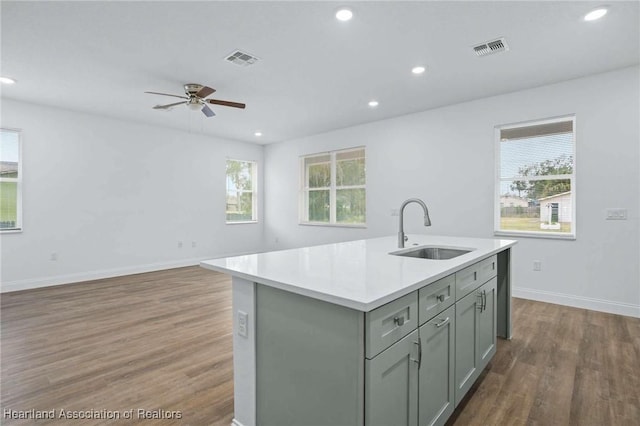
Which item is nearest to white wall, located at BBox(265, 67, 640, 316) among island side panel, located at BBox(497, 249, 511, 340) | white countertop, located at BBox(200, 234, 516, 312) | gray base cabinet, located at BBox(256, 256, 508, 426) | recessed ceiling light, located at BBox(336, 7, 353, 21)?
island side panel, located at BBox(497, 249, 511, 340)

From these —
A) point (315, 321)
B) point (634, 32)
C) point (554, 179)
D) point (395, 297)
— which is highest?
point (634, 32)

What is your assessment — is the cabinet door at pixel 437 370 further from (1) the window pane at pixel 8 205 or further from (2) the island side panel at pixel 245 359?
(1) the window pane at pixel 8 205

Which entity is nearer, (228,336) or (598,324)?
(228,336)

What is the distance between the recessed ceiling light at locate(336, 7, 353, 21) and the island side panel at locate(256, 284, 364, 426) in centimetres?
216

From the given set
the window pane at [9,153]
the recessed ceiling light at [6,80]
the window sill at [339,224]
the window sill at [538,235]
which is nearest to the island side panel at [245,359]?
the window sill at [538,235]

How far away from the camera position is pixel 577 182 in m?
3.83

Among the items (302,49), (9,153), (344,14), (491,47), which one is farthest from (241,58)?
(9,153)

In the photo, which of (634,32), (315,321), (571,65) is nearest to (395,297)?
(315,321)

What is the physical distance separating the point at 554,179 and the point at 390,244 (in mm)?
2867

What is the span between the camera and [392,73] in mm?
3652

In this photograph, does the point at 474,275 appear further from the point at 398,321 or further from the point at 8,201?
the point at 8,201

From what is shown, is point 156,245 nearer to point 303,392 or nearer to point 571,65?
point 303,392

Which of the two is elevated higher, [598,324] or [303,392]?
[303,392]

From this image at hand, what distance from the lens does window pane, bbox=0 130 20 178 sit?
4.55 m
